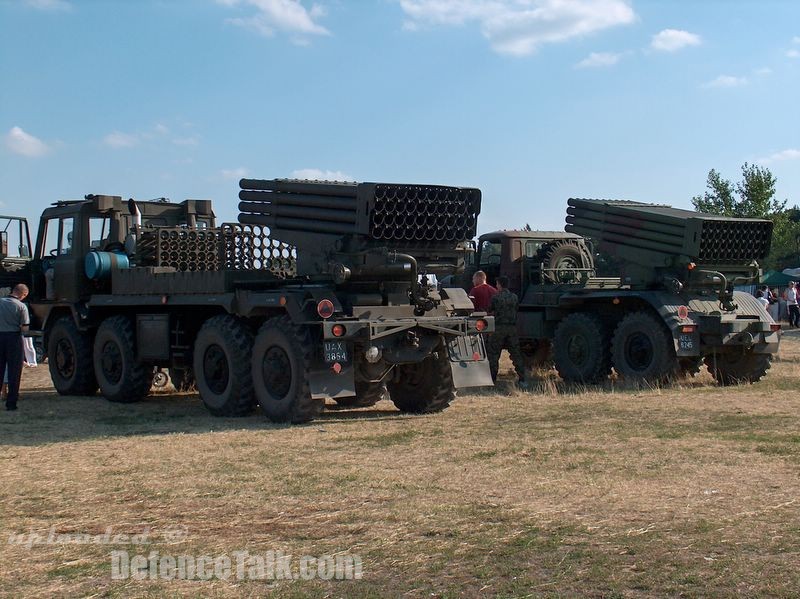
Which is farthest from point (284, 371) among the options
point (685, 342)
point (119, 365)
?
point (685, 342)

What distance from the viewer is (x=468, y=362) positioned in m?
12.2

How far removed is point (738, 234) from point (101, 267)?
9107 mm

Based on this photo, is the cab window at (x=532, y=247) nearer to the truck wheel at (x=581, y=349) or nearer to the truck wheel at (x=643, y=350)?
the truck wheel at (x=581, y=349)

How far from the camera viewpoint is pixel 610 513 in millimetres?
6797

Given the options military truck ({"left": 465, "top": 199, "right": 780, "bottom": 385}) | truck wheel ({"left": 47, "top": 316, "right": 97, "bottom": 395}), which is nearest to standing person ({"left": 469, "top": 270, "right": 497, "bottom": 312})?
military truck ({"left": 465, "top": 199, "right": 780, "bottom": 385})

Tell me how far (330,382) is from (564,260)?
7789 mm

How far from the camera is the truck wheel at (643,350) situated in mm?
14953

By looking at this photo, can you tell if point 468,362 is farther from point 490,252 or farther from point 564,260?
point 490,252

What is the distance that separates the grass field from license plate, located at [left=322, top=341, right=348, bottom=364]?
2.41ft

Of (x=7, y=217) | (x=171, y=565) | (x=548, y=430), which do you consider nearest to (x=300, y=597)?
(x=171, y=565)

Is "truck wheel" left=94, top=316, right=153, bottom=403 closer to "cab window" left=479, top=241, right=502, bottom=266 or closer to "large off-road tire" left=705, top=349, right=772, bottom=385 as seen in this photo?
"cab window" left=479, top=241, right=502, bottom=266

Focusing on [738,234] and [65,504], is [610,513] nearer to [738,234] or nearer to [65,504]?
[65,504]

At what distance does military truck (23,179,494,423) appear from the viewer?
443 inches

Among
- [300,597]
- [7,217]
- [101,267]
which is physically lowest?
[300,597]
